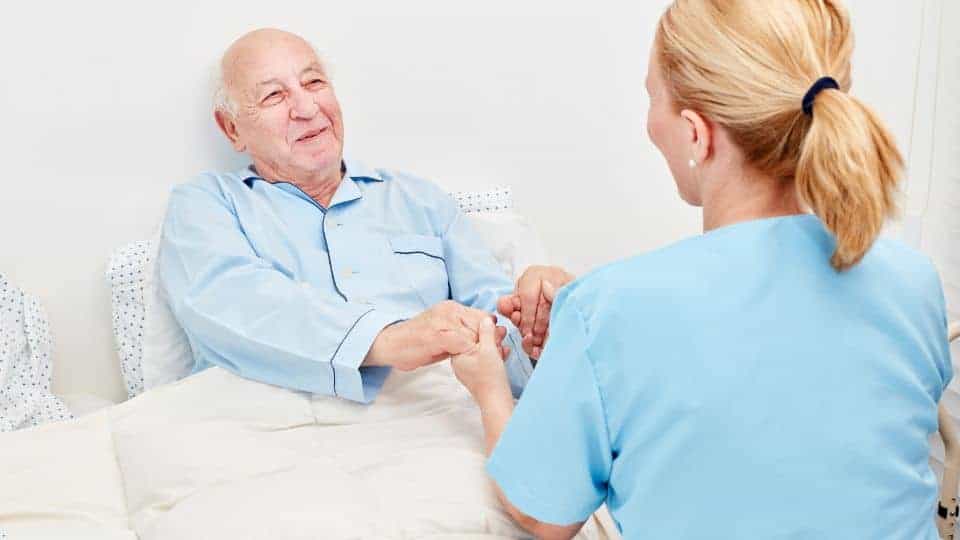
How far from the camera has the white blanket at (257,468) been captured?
4.40 ft

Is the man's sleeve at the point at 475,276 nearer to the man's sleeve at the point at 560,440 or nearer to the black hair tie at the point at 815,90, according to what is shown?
→ the man's sleeve at the point at 560,440

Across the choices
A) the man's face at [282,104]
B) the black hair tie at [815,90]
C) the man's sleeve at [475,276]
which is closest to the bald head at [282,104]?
the man's face at [282,104]

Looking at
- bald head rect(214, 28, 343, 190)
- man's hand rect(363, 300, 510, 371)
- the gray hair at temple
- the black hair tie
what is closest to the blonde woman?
the black hair tie

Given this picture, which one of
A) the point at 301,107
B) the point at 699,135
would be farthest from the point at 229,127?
the point at 699,135

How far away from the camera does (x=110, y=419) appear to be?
5.48ft

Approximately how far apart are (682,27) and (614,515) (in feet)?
1.74

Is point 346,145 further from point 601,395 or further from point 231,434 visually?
point 601,395

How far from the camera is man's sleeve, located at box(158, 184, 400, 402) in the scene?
5.38ft

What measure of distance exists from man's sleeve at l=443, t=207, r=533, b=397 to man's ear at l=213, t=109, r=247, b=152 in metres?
0.42

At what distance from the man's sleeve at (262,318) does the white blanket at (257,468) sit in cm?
4

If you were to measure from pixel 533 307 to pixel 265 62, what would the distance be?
0.69 metres

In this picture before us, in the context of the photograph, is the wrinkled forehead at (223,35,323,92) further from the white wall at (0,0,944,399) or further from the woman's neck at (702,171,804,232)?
the woman's neck at (702,171,804,232)

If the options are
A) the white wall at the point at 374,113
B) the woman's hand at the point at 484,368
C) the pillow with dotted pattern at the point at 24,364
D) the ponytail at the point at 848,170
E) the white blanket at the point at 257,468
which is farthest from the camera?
the white wall at the point at 374,113

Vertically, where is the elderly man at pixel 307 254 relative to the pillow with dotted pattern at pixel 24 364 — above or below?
above
